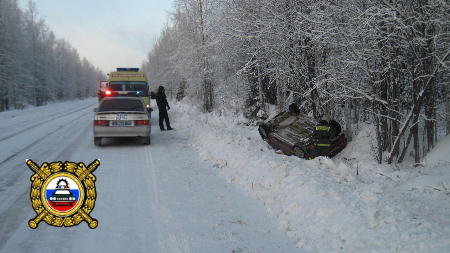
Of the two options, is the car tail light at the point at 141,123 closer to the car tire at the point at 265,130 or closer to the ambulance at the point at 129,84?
the car tire at the point at 265,130

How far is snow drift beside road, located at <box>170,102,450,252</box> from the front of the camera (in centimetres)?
370

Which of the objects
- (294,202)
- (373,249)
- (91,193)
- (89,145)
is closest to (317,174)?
(294,202)

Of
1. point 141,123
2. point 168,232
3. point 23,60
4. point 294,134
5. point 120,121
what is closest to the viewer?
point 168,232

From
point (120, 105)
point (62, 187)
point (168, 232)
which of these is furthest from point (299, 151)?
point (62, 187)

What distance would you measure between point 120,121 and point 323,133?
20.9 ft

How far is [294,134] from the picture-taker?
997 cm

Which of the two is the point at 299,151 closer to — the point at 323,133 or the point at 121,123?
the point at 323,133

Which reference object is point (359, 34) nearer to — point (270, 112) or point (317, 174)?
point (317, 174)

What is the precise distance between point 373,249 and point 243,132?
11.1 m

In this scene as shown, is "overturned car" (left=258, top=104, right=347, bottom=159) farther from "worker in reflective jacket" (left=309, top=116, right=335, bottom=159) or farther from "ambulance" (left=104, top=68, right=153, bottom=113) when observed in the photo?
"ambulance" (left=104, top=68, right=153, bottom=113)

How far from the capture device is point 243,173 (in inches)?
276

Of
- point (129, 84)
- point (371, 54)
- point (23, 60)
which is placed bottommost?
point (371, 54)

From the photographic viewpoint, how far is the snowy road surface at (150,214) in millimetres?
3896

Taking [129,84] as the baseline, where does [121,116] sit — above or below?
below
